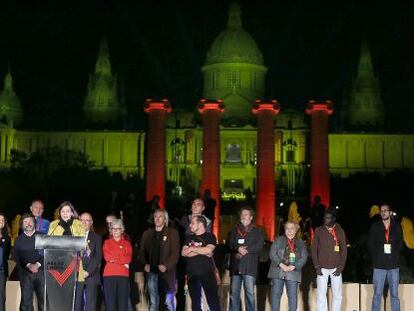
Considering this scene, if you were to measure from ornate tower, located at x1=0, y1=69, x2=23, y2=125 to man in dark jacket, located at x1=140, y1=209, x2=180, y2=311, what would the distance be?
258ft

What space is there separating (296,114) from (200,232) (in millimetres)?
74131

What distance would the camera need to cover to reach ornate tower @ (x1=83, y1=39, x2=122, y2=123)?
93750 mm

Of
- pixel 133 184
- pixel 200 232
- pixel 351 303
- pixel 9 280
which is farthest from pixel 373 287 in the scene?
pixel 133 184

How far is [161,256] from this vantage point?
46.1 ft

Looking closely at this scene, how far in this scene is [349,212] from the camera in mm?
47000

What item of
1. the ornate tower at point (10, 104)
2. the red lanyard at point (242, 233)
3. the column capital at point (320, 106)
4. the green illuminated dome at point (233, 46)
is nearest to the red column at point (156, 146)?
the column capital at point (320, 106)

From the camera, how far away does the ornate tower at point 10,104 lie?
3597 inches

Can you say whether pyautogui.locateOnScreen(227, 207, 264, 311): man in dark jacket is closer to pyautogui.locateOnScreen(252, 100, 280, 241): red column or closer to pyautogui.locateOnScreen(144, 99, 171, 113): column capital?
pyautogui.locateOnScreen(252, 100, 280, 241): red column

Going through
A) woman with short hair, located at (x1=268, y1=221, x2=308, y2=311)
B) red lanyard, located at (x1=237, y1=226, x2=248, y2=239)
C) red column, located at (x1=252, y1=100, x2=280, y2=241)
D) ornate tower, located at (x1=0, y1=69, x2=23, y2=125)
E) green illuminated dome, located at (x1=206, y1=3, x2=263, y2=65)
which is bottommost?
woman with short hair, located at (x1=268, y1=221, x2=308, y2=311)

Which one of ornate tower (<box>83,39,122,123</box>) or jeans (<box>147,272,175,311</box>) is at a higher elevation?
ornate tower (<box>83,39,122,123</box>)

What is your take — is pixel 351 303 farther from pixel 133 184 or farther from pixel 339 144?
pixel 339 144

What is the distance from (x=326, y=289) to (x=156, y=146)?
97.2 feet

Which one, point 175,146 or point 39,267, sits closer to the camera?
point 39,267

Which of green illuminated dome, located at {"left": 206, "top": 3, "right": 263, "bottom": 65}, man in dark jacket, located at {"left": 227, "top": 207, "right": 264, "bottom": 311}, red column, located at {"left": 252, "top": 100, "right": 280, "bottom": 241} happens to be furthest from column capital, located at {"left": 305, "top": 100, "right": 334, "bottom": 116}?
green illuminated dome, located at {"left": 206, "top": 3, "right": 263, "bottom": 65}
